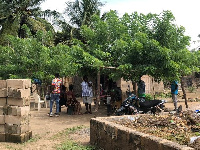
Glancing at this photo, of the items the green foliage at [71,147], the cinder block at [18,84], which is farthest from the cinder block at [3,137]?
the green foliage at [71,147]

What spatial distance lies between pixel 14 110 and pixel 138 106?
13.5ft

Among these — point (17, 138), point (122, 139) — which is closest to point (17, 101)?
point (17, 138)

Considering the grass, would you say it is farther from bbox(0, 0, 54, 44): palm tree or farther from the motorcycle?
bbox(0, 0, 54, 44): palm tree

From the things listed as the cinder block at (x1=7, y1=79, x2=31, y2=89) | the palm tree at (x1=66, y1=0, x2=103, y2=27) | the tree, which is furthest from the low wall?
the palm tree at (x1=66, y1=0, x2=103, y2=27)

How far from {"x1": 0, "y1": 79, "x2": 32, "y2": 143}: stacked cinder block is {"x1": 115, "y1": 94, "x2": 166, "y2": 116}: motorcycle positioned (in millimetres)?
3240

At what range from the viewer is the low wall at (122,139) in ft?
13.1

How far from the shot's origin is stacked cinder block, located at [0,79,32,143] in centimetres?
649

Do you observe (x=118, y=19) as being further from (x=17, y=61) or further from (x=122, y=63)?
(x=17, y=61)

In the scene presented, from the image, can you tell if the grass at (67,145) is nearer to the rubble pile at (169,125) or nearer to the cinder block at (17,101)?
the rubble pile at (169,125)

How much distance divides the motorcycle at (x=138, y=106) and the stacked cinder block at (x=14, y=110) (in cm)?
324

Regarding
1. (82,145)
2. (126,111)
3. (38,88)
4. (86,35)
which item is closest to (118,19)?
(86,35)

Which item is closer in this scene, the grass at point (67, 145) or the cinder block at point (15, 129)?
the grass at point (67, 145)

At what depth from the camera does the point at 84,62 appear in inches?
392

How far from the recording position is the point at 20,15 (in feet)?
68.3
